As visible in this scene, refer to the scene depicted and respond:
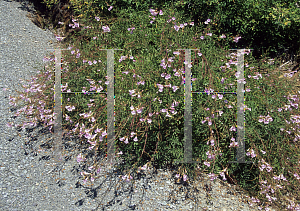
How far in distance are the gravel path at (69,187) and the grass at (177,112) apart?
201 mm

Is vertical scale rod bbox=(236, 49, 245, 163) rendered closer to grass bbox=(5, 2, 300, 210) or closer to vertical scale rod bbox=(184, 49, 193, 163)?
grass bbox=(5, 2, 300, 210)

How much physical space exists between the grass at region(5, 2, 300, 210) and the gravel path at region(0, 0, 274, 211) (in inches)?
7.9

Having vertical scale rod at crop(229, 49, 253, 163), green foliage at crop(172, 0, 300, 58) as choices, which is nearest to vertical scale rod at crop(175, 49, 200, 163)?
vertical scale rod at crop(229, 49, 253, 163)

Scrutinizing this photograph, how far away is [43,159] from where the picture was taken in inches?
134

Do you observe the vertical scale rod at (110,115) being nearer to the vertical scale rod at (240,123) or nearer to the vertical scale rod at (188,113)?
the vertical scale rod at (188,113)

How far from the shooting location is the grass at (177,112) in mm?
3158

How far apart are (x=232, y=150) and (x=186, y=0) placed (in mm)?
3243

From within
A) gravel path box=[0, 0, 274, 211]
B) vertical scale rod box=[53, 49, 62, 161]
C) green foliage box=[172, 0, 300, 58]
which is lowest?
gravel path box=[0, 0, 274, 211]

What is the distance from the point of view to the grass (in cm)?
316

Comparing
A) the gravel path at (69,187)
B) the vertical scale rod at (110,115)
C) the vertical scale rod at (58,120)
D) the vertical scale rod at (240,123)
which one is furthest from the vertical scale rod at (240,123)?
the vertical scale rod at (58,120)

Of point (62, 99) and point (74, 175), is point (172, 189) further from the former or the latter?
point (62, 99)

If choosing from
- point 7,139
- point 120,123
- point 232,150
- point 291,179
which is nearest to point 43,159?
point 7,139

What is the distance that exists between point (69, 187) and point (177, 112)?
6.26 ft

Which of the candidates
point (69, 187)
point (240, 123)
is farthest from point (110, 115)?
point (240, 123)
